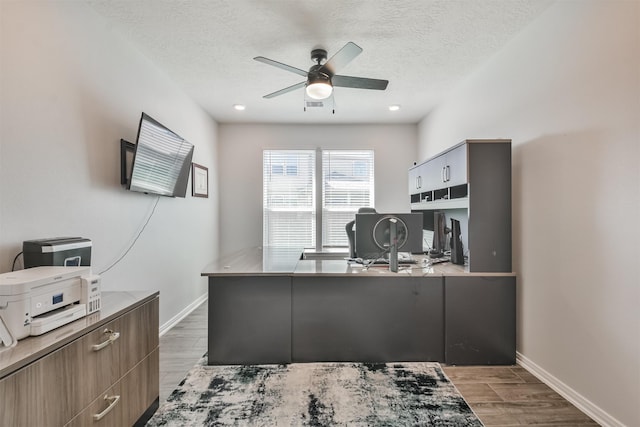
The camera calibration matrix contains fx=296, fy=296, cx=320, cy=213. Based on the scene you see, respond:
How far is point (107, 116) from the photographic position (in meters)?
2.36

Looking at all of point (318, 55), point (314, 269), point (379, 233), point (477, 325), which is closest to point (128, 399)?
point (314, 269)

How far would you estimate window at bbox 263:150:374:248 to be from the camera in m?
5.16

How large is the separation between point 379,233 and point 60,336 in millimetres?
2210

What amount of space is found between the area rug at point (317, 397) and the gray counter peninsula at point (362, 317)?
0.12m

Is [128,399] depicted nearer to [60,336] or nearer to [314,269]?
[60,336]

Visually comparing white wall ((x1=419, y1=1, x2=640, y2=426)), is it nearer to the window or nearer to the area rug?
the area rug

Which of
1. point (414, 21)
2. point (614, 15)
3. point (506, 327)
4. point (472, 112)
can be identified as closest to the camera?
point (614, 15)

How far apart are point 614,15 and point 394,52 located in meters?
1.50

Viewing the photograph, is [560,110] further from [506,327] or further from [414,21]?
[506,327]

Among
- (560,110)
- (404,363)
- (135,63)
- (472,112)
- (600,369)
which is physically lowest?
(404,363)

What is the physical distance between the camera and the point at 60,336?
49.1 inches

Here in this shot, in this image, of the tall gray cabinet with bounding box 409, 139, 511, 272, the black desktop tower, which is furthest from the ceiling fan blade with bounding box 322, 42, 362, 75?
the black desktop tower

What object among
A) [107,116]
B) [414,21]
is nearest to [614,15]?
[414,21]

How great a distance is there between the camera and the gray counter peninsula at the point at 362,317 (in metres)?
2.50
